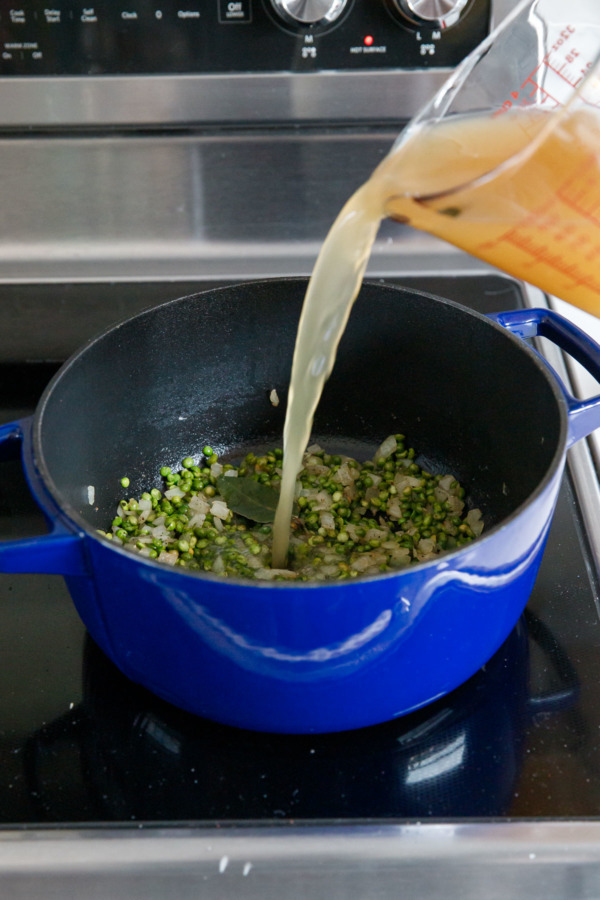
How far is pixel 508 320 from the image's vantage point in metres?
0.94

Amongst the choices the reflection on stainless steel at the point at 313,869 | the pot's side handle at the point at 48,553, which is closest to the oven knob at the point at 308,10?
the pot's side handle at the point at 48,553

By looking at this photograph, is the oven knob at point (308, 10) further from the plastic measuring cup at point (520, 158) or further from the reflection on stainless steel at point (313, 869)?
the reflection on stainless steel at point (313, 869)

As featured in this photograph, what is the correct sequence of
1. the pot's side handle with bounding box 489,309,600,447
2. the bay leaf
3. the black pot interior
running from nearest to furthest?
the pot's side handle with bounding box 489,309,600,447
the black pot interior
the bay leaf

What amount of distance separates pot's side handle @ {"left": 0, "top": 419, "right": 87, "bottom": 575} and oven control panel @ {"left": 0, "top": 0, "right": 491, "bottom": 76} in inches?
27.3

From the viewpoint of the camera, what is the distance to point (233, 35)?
1.11 m

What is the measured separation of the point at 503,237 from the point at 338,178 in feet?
2.02

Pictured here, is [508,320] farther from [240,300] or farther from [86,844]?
[86,844]

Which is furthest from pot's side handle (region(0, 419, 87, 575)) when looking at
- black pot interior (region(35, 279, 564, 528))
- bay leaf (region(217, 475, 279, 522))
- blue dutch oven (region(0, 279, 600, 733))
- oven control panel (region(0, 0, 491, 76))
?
oven control panel (region(0, 0, 491, 76))

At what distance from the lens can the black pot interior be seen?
896 millimetres

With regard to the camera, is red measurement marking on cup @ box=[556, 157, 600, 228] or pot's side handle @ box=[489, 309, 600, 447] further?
pot's side handle @ box=[489, 309, 600, 447]

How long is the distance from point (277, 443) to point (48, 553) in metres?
0.51

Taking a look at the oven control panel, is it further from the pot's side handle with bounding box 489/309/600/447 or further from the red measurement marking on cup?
the red measurement marking on cup

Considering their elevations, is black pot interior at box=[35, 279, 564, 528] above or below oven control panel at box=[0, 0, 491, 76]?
below

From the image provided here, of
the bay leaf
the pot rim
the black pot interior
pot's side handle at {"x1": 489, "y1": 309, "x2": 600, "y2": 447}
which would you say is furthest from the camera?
the bay leaf
